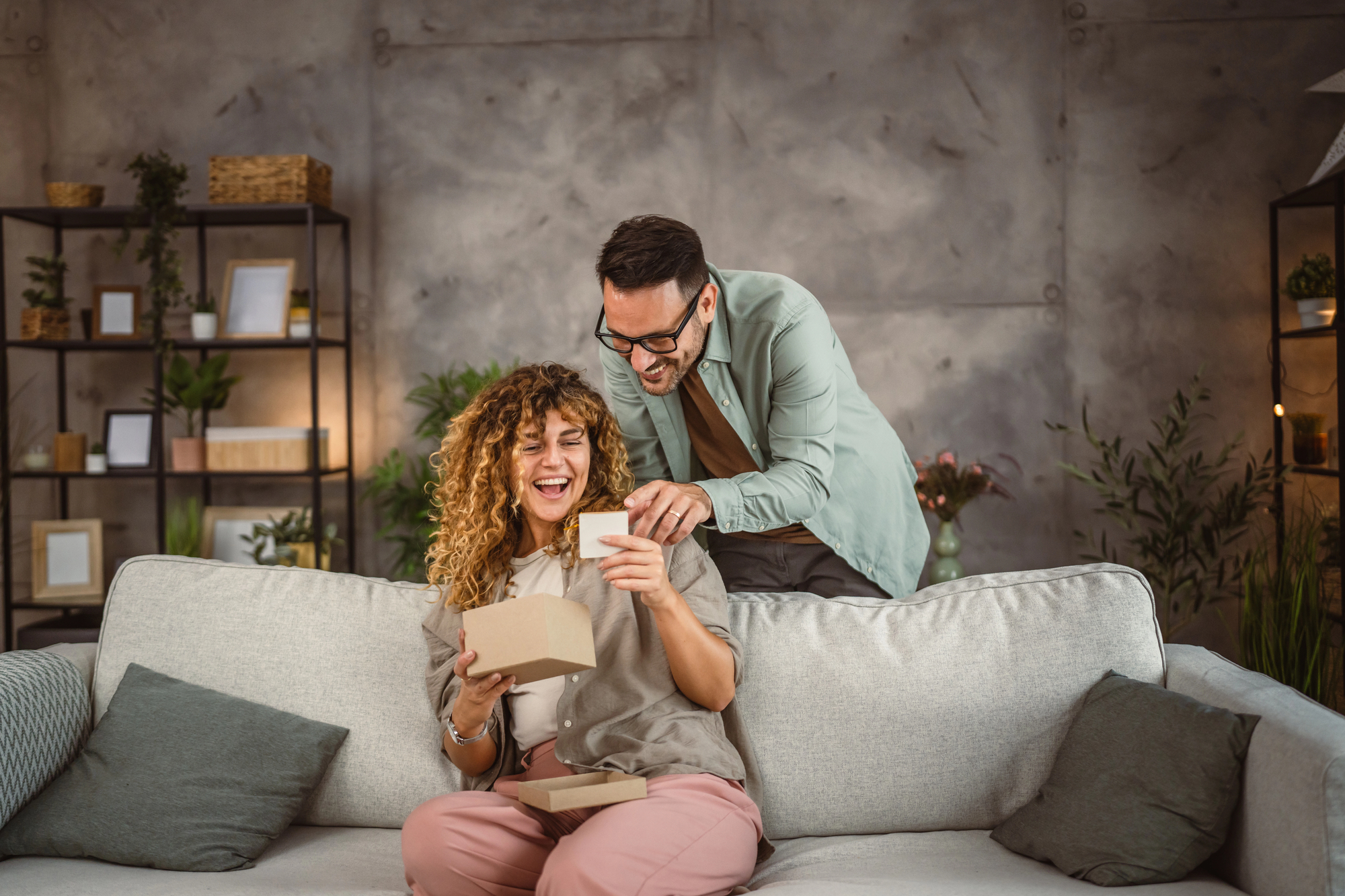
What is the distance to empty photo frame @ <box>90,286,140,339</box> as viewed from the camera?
12.7 ft

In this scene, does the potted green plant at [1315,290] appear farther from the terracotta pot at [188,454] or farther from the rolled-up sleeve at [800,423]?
the terracotta pot at [188,454]

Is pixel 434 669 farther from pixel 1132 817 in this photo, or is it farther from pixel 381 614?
pixel 1132 817

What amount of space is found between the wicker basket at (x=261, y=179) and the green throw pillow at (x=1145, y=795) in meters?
3.24

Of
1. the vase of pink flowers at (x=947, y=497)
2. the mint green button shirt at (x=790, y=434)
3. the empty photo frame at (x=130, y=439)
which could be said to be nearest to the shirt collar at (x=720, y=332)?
the mint green button shirt at (x=790, y=434)

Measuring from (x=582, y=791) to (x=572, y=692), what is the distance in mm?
250

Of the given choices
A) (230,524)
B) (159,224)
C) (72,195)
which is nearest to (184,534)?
(230,524)

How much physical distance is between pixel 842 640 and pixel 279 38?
140 inches

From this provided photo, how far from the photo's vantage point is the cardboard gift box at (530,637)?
4.69ft

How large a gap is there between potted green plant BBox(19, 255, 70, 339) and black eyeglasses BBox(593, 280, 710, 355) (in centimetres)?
296

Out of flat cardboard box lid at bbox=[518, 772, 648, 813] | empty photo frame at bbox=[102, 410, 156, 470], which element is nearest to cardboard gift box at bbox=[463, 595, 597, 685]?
flat cardboard box lid at bbox=[518, 772, 648, 813]

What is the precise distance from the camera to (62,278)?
387 cm

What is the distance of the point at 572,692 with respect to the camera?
167cm

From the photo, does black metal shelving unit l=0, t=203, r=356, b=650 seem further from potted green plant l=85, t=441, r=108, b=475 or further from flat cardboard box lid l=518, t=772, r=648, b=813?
flat cardboard box lid l=518, t=772, r=648, b=813

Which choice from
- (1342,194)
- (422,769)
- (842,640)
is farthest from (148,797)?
(1342,194)
